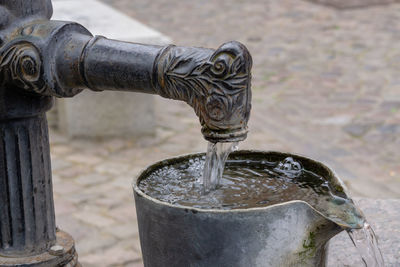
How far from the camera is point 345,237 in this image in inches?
73.6

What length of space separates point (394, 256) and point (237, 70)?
79 centimetres

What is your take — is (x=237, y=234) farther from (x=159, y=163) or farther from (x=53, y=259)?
(x=53, y=259)

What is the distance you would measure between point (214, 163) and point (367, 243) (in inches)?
13.3

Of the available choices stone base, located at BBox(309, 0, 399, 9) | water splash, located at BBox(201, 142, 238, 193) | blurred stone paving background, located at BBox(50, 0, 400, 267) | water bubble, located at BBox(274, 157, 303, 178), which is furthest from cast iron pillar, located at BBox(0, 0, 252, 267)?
stone base, located at BBox(309, 0, 399, 9)

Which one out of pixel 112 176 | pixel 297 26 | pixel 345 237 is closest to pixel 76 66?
pixel 345 237

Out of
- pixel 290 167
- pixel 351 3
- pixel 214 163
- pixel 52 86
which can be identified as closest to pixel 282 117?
pixel 290 167

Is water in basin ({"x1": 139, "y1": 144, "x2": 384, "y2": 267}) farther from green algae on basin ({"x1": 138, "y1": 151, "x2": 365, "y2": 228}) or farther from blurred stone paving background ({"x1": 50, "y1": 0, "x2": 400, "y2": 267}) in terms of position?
blurred stone paving background ({"x1": 50, "y1": 0, "x2": 400, "y2": 267})

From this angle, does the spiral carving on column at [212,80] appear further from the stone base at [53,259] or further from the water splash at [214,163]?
the stone base at [53,259]

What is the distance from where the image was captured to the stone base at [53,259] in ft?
4.87

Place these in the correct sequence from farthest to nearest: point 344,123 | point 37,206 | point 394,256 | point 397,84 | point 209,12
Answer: point 209,12, point 397,84, point 344,123, point 394,256, point 37,206

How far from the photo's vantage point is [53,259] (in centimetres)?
152

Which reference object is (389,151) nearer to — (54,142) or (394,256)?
(54,142)

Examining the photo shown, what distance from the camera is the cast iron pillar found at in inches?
48.6

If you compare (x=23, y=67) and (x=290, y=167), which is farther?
(x=290, y=167)
